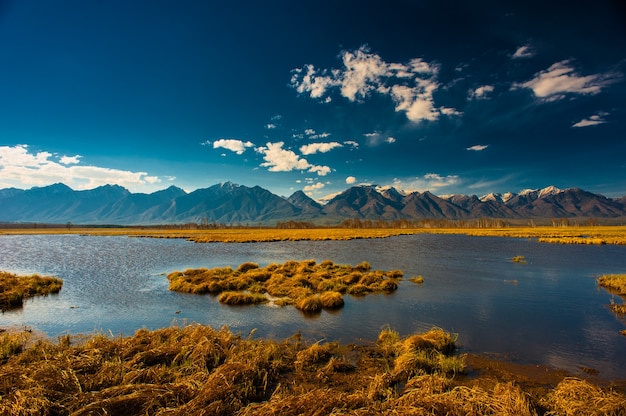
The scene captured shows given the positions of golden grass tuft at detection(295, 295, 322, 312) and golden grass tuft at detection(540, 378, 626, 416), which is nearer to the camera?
golden grass tuft at detection(540, 378, 626, 416)

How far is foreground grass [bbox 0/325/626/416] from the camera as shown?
7828 mm

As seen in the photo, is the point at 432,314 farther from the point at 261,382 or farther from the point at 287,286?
the point at 261,382

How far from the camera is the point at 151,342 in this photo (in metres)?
13.2

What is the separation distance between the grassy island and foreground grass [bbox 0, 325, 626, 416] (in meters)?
7.74

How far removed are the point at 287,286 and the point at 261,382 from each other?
51.4ft

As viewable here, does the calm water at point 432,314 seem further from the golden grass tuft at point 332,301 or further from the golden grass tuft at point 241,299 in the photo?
the golden grass tuft at point 332,301

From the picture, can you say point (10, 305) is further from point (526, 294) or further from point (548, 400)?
point (526, 294)

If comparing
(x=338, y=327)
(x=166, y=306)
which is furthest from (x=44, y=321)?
(x=338, y=327)

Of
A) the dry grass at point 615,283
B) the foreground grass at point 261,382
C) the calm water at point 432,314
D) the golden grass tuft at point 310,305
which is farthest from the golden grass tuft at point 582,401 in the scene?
the dry grass at point 615,283

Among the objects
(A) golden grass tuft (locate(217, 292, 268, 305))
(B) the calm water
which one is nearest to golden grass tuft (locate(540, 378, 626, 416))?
(B) the calm water

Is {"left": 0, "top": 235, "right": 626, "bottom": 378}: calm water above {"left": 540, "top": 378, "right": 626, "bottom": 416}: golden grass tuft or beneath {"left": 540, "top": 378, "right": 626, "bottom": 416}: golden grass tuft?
beneath

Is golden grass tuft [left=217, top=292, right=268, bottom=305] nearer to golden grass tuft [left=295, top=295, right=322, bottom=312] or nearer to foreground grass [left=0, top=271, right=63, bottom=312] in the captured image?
golden grass tuft [left=295, top=295, right=322, bottom=312]

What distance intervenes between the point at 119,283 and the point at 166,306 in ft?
38.6

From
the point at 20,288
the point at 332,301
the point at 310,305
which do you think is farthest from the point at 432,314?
the point at 20,288
